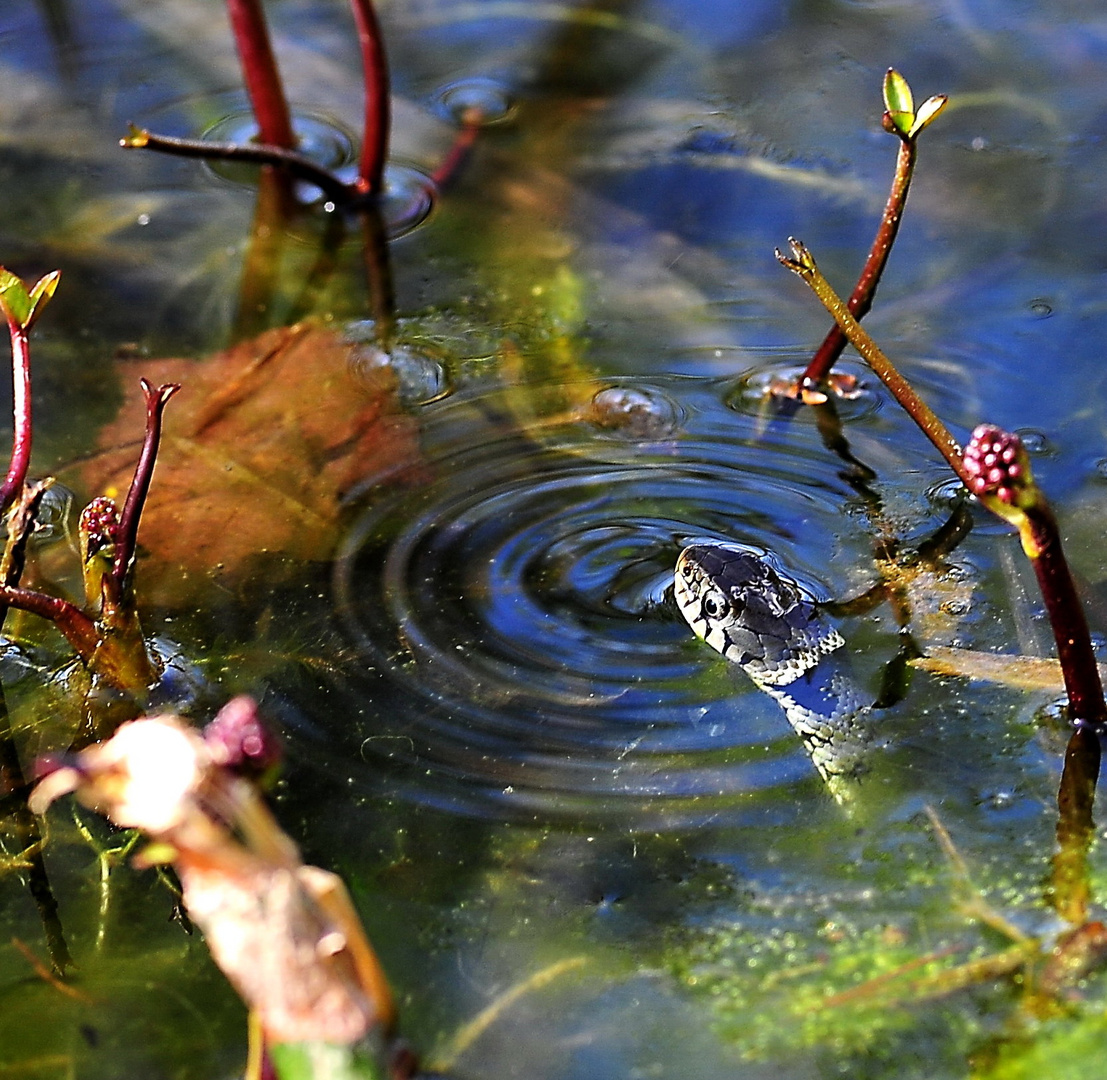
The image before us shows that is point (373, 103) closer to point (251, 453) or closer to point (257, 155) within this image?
point (257, 155)

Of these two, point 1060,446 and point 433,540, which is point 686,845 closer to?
point 433,540

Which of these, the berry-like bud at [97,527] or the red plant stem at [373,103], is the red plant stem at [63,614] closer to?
the berry-like bud at [97,527]

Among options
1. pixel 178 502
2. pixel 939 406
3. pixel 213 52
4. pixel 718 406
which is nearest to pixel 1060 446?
pixel 939 406

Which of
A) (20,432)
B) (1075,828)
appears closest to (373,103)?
(20,432)

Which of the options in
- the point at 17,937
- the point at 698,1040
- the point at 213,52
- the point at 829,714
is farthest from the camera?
the point at 213,52

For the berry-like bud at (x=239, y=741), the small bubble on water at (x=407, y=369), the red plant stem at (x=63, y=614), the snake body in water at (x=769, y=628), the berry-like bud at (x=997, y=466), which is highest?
the berry-like bud at (x=239, y=741)

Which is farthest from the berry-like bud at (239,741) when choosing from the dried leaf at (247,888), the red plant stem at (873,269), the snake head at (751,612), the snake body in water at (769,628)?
the red plant stem at (873,269)
